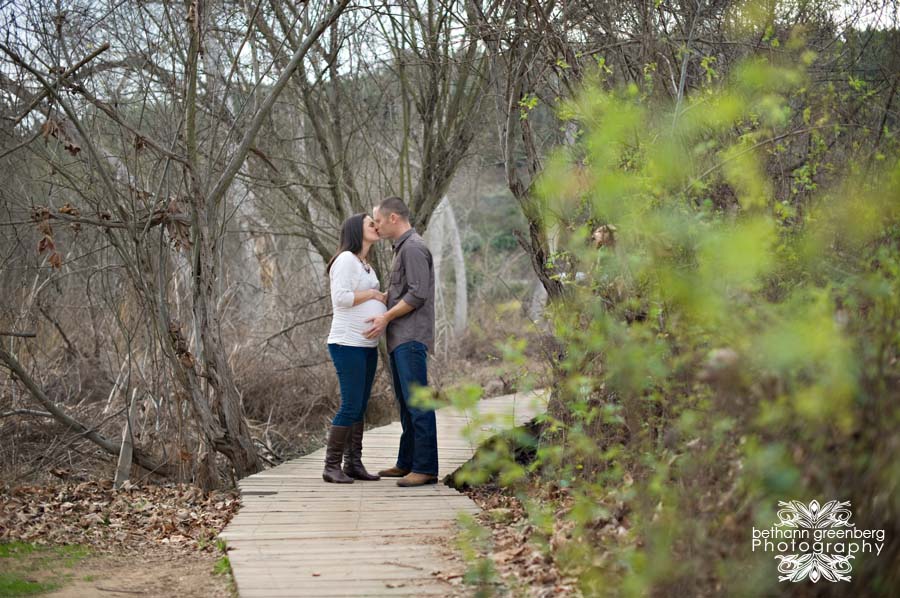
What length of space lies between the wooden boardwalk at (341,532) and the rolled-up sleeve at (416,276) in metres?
1.17

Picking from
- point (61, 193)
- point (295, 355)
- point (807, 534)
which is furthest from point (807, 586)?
point (295, 355)

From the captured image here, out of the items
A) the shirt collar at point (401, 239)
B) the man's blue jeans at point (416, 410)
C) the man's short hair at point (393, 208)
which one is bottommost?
the man's blue jeans at point (416, 410)

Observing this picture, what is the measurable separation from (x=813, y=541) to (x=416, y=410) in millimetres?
3747

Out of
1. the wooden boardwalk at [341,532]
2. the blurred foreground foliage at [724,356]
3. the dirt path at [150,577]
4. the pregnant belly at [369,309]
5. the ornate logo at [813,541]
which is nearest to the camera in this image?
the blurred foreground foliage at [724,356]

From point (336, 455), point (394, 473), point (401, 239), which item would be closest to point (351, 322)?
point (401, 239)

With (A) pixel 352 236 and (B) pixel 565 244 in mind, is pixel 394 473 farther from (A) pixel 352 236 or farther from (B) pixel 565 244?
(B) pixel 565 244

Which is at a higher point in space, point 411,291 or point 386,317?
point 411,291

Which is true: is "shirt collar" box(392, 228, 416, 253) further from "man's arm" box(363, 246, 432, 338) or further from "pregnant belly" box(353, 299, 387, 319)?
"pregnant belly" box(353, 299, 387, 319)

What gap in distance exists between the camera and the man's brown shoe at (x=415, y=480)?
6.75m

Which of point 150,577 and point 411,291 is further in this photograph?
point 411,291

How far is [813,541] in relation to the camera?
125 inches

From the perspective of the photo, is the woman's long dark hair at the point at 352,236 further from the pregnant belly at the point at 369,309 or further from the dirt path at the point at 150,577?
the dirt path at the point at 150,577

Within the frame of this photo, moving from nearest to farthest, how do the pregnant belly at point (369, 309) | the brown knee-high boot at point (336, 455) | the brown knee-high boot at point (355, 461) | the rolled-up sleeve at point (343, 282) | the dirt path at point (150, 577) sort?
1. the dirt path at point (150, 577)
2. the rolled-up sleeve at point (343, 282)
3. the pregnant belly at point (369, 309)
4. the brown knee-high boot at point (336, 455)
5. the brown knee-high boot at point (355, 461)

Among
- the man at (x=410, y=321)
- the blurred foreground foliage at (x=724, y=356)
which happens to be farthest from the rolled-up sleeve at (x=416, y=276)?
the blurred foreground foliage at (x=724, y=356)
